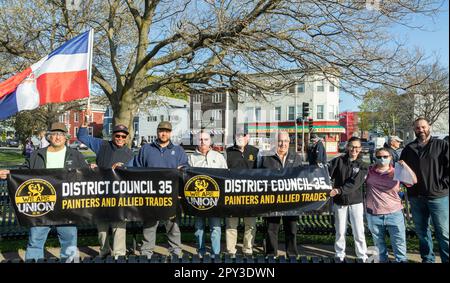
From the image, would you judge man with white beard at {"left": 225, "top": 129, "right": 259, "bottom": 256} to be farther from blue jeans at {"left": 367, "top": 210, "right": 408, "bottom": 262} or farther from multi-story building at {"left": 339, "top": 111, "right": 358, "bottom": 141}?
multi-story building at {"left": 339, "top": 111, "right": 358, "bottom": 141}

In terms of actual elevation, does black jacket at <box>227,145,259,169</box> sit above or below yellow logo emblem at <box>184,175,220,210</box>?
above

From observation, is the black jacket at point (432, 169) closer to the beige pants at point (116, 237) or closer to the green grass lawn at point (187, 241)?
the green grass lawn at point (187, 241)

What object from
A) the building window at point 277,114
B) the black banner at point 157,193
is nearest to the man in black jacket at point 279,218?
the black banner at point 157,193

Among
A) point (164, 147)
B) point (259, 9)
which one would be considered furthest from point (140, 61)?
point (164, 147)

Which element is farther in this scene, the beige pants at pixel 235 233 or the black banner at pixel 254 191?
the beige pants at pixel 235 233

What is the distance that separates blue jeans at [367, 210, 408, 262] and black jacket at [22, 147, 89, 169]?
4.17 metres

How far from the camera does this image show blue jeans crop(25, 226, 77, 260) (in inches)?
204

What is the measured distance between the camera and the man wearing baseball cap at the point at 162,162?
5.58m

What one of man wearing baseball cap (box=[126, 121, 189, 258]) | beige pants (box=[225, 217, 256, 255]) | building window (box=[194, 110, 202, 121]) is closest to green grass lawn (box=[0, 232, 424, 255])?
beige pants (box=[225, 217, 256, 255])

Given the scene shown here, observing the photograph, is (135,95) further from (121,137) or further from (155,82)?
(121,137)

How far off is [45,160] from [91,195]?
798 millimetres

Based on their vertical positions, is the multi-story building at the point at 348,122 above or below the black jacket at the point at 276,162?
above

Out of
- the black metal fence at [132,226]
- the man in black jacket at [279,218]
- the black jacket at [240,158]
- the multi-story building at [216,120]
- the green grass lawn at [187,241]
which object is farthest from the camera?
the multi-story building at [216,120]

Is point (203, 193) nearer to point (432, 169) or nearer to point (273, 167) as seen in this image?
point (273, 167)
